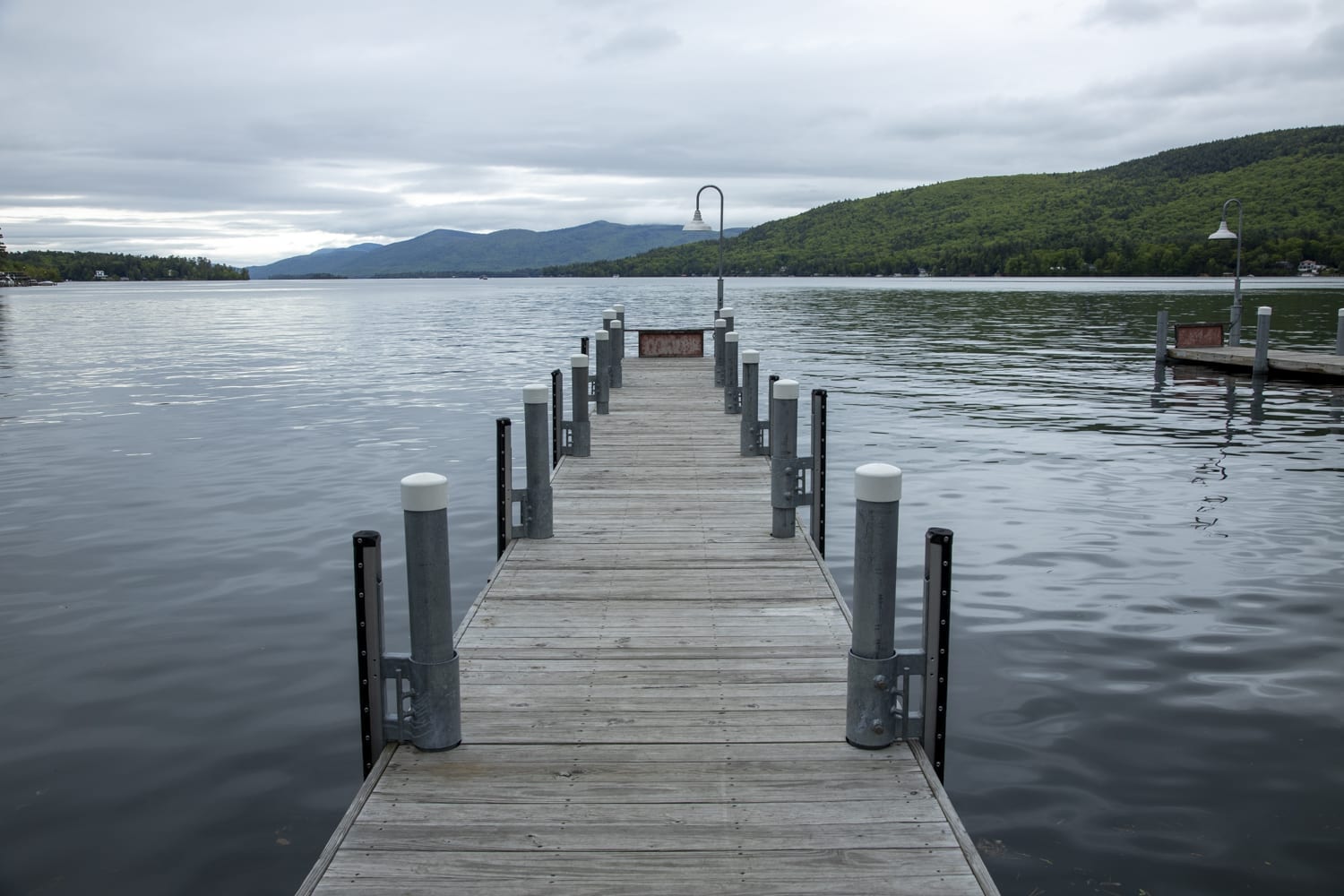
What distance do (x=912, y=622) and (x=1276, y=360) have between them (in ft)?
68.3

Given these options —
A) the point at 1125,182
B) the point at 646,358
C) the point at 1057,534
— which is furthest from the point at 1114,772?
the point at 1125,182

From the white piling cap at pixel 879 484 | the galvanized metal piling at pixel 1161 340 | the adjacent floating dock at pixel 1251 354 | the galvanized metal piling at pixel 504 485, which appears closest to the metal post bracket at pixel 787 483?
the galvanized metal piling at pixel 504 485

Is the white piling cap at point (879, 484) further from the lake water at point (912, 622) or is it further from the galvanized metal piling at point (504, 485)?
the galvanized metal piling at point (504, 485)

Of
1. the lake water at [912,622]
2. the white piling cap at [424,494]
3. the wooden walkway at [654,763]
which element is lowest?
the lake water at [912,622]

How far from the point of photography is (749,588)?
7125mm

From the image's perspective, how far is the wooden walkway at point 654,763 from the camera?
3750 mm

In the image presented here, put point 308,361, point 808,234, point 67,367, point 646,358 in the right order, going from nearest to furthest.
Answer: point 646,358 → point 67,367 → point 308,361 → point 808,234

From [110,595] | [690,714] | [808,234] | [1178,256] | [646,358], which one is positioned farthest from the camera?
[808,234]

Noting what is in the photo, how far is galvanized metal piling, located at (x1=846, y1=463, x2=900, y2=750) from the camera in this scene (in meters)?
4.57

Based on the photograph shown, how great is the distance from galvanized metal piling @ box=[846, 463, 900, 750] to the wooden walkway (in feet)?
0.48

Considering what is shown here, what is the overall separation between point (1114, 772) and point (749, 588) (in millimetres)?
2466

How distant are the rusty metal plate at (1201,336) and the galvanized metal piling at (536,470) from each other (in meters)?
26.1

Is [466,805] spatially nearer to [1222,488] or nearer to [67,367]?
[1222,488]

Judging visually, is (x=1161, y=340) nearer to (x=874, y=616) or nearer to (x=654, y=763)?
(x=874, y=616)
